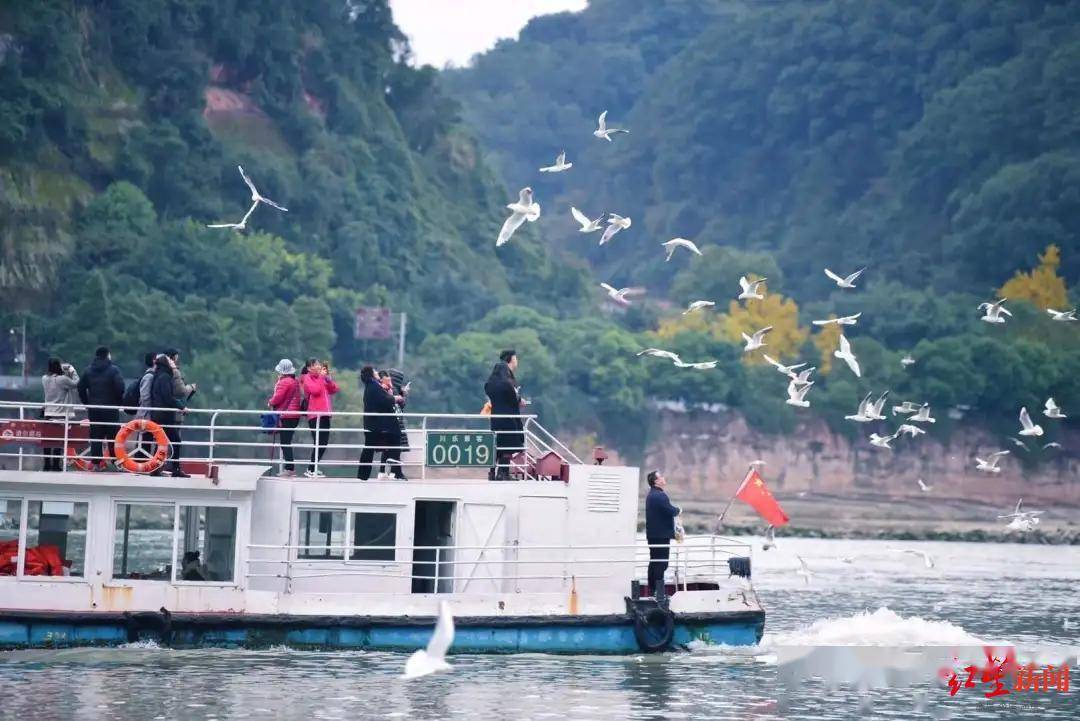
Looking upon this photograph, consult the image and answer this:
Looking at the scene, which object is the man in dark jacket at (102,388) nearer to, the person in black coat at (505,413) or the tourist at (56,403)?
the tourist at (56,403)

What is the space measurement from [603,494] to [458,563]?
228 centimetres

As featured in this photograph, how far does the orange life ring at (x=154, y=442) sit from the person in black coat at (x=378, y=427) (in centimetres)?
267

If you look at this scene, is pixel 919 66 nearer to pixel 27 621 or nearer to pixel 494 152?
pixel 494 152

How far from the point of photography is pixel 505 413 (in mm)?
28875

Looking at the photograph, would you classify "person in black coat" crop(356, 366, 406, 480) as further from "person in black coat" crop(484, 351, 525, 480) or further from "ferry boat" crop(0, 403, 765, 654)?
"person in black coat" crop(484, 351, 525, 480)

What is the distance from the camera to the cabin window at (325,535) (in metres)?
28.9

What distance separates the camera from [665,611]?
2906 centimetres

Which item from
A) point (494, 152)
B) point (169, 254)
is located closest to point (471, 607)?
point (169, 254)

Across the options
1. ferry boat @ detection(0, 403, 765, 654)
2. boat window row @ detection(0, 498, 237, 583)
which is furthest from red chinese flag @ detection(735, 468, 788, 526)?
boat window row @ detection(0, 498, 237, 583)

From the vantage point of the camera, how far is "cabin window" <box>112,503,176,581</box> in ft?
94.2

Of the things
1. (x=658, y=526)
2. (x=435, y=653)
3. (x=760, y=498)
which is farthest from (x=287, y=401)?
(x=760, y=498)

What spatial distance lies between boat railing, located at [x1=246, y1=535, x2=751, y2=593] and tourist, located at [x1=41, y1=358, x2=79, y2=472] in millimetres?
2956

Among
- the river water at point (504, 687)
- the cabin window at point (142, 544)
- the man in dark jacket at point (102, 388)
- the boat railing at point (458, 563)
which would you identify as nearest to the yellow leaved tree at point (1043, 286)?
the cabin window at point (142, 544)

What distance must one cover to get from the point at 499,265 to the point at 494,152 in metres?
57.4
